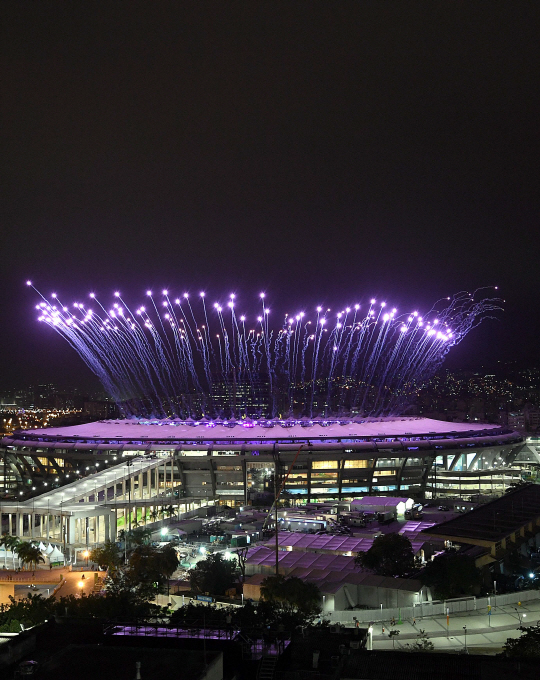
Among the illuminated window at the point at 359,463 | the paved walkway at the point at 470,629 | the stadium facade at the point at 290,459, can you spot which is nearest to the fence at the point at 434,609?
the paved walkway at the point at 470,629

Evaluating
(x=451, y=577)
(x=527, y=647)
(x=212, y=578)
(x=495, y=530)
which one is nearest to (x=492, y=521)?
(x=495, y=530)

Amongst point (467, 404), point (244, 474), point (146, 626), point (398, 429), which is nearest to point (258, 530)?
point (244, 474)

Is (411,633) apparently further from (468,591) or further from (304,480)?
(304,480)

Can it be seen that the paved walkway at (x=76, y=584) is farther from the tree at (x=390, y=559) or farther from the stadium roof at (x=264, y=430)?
the stadium roof at (x=264, y=430)

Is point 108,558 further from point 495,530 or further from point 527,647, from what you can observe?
point 527,647

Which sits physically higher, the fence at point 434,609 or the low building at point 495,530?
the low building at point 495,530

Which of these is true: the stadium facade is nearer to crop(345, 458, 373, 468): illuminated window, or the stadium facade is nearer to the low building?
crop(345, 458, 373, 468): illuminated window
